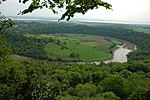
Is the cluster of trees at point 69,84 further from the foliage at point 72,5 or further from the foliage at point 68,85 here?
the foliage at point 72,5

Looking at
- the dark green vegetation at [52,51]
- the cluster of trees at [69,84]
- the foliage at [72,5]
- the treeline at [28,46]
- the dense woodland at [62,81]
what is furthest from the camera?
the treeline at [28,46]

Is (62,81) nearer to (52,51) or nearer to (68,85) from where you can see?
(68,85)

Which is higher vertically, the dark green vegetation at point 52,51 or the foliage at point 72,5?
the foliage at point 72,5

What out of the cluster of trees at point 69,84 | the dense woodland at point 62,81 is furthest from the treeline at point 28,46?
the cluster of trees at point 69,84

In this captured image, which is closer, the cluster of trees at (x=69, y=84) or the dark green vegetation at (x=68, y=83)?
the dark green vegetation at (x=68, y=83)

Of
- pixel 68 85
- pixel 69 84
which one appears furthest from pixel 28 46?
pixel 68 85

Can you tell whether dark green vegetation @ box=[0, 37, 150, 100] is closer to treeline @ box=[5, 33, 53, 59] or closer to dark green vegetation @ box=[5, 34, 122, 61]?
dark green vegetation @ box=[5, 34, 122, 61]

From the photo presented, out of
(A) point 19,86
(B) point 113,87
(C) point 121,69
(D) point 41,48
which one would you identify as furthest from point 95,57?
(A) point 19,86

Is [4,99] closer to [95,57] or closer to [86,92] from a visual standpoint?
[86,92]

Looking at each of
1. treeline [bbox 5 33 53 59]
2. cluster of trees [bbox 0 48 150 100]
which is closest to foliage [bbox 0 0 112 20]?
cluster of trees [bbox 0 48 150 100]
